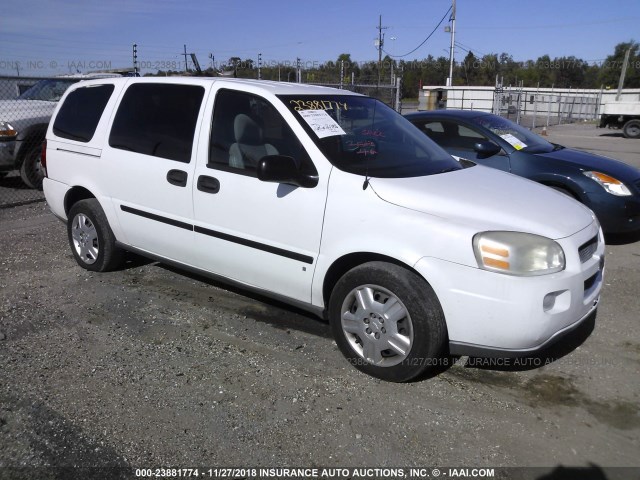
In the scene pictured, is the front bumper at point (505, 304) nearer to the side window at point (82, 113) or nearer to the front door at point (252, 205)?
the front door at point (252, 205)

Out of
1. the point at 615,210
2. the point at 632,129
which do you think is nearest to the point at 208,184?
the point at 615,210

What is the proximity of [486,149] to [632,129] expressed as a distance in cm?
2052

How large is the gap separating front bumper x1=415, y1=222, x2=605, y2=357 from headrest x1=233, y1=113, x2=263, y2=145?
1.57 meters

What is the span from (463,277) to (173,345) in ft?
6.93

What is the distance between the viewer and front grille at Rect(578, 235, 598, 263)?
327cm

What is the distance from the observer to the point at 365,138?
12.8ft

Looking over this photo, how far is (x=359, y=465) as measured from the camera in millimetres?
2668

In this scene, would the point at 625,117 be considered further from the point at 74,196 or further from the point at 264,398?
the point at 264,398

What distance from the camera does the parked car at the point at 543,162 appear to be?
6.01m

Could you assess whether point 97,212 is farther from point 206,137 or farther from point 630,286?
point 630,286

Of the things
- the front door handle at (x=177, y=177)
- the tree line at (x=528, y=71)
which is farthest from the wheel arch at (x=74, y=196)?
the tree line at (x=528, y=71)

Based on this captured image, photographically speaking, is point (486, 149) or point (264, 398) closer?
point (264, 398)

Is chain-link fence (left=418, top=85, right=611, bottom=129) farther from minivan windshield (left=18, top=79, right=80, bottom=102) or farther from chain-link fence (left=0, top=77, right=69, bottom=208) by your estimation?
chain-link fence (left=0, top=77, right=69, bottom=208)

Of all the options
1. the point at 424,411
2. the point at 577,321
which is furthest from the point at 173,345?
the point at 577,321
